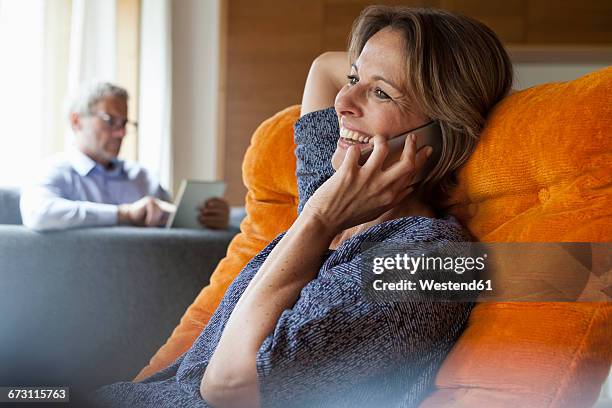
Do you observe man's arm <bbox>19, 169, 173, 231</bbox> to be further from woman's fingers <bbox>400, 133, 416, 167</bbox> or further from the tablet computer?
woman's fingers <bbox>400, 133, 416, 167</bbox>

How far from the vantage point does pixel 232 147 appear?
12.3 feet

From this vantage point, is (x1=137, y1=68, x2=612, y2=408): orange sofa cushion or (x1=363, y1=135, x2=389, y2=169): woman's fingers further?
(x1=363, y1=135, x2=389, y2=169): woman's fingers

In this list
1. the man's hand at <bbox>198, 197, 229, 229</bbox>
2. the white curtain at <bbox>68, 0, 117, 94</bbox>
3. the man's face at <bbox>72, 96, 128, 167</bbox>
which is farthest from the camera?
the white curtain at <bbox>68, 0, 117, 94</bbox>

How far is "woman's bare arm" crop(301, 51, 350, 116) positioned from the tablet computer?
2.46ft

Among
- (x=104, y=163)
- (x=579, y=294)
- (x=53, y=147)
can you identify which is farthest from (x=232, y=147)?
(x=579, y=294)

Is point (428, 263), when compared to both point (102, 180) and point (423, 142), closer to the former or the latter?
point (423, 142)

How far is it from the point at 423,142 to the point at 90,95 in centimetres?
166

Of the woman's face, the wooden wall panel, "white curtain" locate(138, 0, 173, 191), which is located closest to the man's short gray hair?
"white curtain" locate(138, 0, 173, 191)

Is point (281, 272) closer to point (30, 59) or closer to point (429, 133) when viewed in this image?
point (429, 133)

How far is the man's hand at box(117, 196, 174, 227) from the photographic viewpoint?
6.01 ft

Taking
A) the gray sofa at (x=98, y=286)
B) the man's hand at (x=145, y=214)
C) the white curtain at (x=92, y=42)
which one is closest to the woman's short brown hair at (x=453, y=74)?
the gray sofa at (x=98, y=286)

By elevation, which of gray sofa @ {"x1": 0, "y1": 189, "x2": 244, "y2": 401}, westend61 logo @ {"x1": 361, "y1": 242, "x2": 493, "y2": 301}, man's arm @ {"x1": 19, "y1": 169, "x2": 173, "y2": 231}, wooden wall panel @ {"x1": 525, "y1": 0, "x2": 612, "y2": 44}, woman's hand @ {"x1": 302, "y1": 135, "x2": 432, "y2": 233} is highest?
wooden wall panel @ {"x1": 525, "y1": 0, "x2": 612, "y2": 44}

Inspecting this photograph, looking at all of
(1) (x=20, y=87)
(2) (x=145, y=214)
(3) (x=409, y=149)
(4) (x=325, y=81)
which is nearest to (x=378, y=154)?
(3) (x=409, y=149)

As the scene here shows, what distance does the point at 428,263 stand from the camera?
595 millimetres
